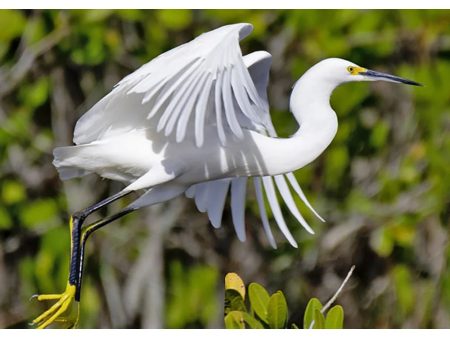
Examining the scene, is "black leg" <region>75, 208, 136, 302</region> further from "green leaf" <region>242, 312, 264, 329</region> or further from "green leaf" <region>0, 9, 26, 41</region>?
"green leaf" <region>0, 9, 26, 41</region>

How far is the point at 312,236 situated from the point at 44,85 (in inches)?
35.8

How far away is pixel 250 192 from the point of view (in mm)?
3457

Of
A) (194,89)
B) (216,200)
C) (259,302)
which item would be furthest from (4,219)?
(259,302)

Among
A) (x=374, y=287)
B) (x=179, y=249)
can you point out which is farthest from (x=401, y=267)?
(x=179, y=249)

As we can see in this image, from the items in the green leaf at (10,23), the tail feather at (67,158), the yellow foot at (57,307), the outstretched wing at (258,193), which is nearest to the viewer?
the yellow foot at (57,307)

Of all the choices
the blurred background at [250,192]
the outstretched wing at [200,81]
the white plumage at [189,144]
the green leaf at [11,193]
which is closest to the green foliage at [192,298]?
the blurred background at [250,192]

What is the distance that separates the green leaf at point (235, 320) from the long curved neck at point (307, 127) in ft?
1.78

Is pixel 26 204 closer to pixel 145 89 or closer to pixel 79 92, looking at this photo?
pixel 79 92

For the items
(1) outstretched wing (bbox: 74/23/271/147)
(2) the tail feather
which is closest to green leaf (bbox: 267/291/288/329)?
(1) outstretched wing (bbox: 74/23/271/147)

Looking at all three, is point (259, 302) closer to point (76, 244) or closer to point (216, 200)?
point (76, 244)

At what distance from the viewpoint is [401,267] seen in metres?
3.65

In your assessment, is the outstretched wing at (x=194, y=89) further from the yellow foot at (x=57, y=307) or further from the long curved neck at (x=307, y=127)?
the yellow foot at (x=57, y=307)

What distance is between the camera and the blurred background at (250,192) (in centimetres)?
331

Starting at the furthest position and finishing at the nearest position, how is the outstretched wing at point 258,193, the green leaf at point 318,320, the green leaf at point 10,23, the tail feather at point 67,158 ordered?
the green leaf at point 10,23, the outstretched wing at point 258,193, the tail feather at point 67,158, the green leaf at point 318,320
